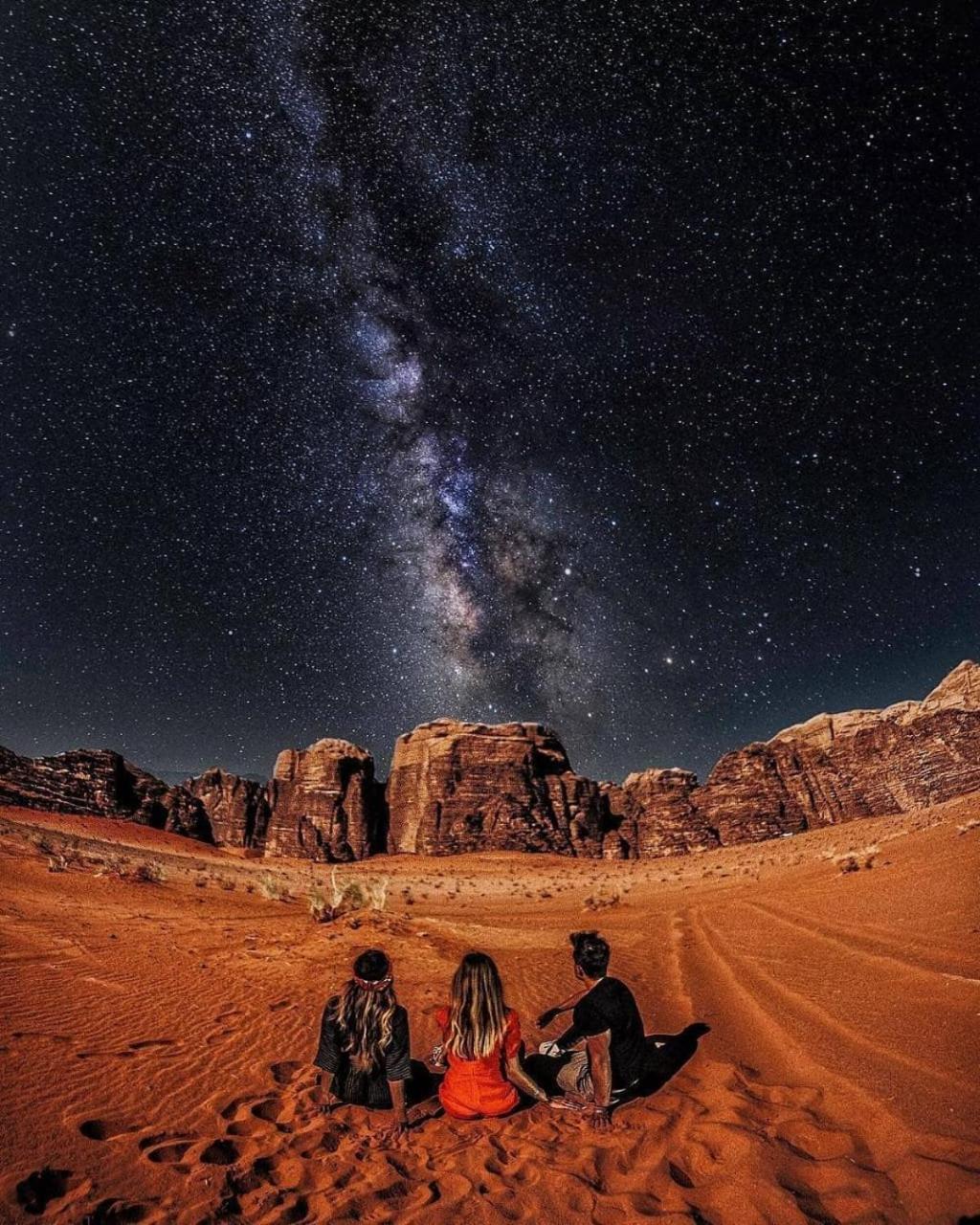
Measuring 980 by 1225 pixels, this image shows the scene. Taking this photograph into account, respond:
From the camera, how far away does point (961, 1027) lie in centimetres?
481

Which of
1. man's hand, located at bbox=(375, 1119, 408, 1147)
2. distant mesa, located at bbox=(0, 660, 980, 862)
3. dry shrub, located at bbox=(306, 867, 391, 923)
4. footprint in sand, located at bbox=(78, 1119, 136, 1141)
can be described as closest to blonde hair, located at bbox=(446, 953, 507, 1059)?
man's hand, located at bbox=(375, 1119, 408, 1147)

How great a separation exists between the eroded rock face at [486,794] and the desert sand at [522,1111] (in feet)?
143

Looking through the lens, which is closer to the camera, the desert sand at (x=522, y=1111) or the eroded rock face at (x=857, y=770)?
the desert sand at (x=522, y=1111)

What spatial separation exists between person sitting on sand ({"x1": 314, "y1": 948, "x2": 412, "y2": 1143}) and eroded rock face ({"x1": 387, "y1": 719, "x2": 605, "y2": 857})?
164ft

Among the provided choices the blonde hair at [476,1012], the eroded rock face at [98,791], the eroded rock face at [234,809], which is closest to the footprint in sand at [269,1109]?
the blonde hair at [476,1012]

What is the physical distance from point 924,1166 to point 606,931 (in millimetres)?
10784

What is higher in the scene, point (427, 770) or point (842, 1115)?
point (427, 770)

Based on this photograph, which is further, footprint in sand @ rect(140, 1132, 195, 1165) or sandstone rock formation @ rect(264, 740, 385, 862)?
sandstone rock formation @ rect(264, 740, 385, 862)

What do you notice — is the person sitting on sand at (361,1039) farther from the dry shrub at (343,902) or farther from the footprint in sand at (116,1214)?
the dry shrub at (343,902)

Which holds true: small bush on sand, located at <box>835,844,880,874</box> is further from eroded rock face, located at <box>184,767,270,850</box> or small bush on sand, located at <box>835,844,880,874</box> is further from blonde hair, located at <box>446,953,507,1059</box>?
eroded rock face, located at <box>184,767,270,850</box>

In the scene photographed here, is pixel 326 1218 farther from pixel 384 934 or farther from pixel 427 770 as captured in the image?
pixel 427 770

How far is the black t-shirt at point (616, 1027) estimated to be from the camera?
13.6ft

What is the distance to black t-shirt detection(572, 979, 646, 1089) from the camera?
4.15 metres

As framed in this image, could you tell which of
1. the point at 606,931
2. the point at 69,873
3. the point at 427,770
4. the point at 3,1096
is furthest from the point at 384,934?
the point at 427,770
